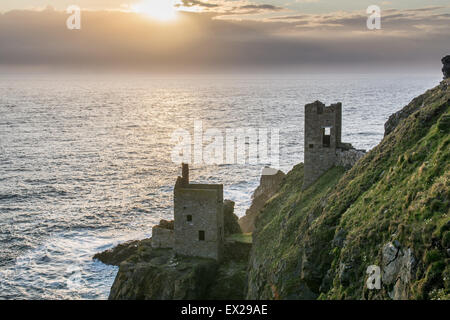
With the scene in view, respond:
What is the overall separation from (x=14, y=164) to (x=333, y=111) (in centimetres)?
8484

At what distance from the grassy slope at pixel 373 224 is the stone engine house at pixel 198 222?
5325mm

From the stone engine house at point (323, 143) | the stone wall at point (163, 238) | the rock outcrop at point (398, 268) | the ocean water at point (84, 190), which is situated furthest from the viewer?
the ocean water at point (84, 190)

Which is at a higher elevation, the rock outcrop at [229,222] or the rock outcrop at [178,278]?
the rock outcrop at [229,222]

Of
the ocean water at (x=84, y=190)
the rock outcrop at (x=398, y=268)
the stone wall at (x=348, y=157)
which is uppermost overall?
the stone wall at (x=348, y=157)

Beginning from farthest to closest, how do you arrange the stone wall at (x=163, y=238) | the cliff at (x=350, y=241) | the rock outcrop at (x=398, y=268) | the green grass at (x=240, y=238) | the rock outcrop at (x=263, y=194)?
1. the rock outcrop at (x=263, y=194)
2. the green grass at (x=240, y=238)
3. the stone wall at (x=163, y=238)
4. the cliff at (x=350, y=241)
5. the rock outcrop at (x=398, y=268)

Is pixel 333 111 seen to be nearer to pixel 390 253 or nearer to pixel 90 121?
pixel 390 253

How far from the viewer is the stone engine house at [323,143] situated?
42656mm

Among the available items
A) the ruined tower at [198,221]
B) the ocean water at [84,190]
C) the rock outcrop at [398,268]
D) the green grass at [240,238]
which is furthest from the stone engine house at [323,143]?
the ocean water at [84,190]

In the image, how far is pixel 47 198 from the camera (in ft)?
276

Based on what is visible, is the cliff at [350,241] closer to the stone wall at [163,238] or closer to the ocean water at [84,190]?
the stone wall at [163,238]

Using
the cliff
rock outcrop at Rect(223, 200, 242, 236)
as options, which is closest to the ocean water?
the cliff

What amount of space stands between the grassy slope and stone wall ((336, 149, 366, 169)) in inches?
42.4

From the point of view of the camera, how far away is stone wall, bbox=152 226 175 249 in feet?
155
